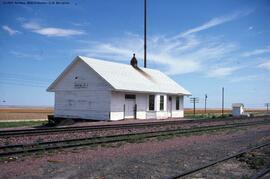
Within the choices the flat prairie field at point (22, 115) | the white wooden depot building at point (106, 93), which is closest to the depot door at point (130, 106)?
the white wooden depot building at point (106, 93)

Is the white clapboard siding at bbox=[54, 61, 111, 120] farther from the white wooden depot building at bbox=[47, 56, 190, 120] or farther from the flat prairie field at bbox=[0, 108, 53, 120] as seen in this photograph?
the flat prairie field at bbox=[0, 108, 53, 120]

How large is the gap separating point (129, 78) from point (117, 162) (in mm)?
21811

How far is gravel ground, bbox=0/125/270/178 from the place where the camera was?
303 inches

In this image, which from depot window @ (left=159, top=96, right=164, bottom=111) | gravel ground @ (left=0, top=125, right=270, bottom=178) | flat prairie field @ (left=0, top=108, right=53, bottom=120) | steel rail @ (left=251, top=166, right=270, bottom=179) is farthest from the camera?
flat prairie field @ (left=0, top=108, right=53, bottom=120)

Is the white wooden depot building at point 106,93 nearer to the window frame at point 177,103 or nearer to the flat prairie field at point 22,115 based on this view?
the window frame at point 177,103

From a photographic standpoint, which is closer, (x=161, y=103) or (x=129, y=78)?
(x=129, y=78)

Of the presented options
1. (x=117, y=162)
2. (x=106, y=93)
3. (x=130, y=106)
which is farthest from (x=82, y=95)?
(x=117, y=162)

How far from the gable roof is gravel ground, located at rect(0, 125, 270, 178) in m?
14.8

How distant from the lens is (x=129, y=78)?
101ft

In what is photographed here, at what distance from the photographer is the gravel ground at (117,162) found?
7.68 m

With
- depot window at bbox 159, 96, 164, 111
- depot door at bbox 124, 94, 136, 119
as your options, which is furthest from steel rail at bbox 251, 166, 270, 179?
depot window at bbox 159, 96, 164, 111

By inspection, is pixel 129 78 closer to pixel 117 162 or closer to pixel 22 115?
pixel 117 162

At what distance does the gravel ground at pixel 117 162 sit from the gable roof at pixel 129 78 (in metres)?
14.8

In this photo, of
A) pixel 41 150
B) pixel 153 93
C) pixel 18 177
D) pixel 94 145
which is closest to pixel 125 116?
pixel 153 93
